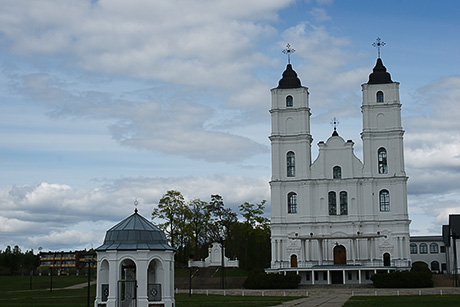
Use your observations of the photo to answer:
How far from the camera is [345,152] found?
77.1 m

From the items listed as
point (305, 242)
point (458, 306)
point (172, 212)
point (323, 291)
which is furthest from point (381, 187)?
point (458, 306)

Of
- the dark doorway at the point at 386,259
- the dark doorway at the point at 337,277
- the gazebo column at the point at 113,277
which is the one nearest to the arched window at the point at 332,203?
the dark doorway at the point at 386,259

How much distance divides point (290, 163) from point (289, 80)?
32.9ft

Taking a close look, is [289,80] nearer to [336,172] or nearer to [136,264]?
[336,172]

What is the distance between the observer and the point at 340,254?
75.1 metres

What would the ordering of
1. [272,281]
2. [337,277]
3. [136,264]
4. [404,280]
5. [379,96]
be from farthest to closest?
[379,96], [337,277], [272,281], [404,280], [136,264]

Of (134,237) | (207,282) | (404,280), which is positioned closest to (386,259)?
(404,280)

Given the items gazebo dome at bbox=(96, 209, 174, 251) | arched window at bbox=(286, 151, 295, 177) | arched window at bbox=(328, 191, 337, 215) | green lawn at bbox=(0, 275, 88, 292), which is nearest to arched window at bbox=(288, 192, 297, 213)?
arched window at bbox=(286, 151, 295, 177)

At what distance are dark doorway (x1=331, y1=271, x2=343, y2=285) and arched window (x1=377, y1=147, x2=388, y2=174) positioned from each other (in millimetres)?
13010

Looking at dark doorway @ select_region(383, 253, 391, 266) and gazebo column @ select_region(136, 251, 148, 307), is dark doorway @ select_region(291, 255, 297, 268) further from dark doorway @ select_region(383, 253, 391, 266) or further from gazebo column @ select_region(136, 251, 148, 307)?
gazebo column @ select_region(136, 251, 148, 307)

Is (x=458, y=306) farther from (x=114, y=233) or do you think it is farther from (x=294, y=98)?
(x=294, y=98)

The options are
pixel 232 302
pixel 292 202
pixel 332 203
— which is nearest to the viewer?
pixel 232 302

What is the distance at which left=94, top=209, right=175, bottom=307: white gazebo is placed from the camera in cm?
2627

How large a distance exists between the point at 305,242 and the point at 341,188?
778 cm
